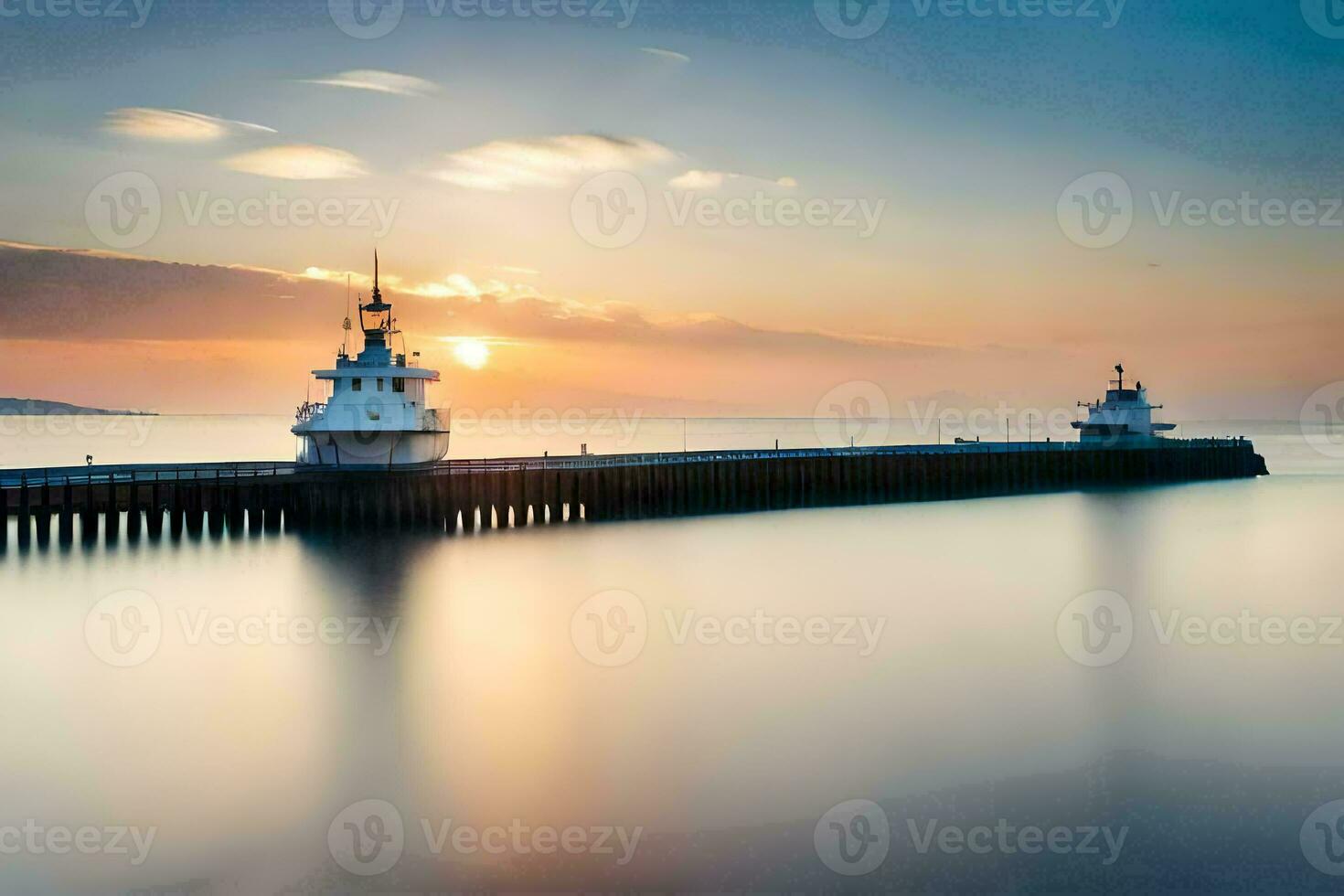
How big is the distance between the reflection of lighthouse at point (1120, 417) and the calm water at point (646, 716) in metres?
36.6

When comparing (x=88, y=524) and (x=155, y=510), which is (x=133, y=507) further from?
(x=88, y=524)

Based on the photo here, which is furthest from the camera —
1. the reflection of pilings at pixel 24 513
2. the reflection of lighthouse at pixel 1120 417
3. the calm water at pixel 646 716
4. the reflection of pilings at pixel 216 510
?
the reflection of lighthouse at pixel 1120 417

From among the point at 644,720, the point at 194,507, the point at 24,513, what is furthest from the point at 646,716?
the point at 24,513

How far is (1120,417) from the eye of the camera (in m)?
68.2

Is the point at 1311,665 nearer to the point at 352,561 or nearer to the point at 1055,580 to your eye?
the point at 1055,580

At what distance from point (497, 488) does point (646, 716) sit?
70.9ft

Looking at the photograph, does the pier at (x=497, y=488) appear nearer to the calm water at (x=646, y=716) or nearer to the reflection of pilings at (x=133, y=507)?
the reflection of pilings at (x=133, y=507)

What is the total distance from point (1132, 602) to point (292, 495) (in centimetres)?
2616

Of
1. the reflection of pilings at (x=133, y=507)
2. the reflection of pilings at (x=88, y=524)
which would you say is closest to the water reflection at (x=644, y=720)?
the reflection of pilings at (x=133, y=507)

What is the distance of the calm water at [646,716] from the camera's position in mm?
11523

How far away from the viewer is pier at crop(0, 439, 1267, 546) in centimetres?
3228

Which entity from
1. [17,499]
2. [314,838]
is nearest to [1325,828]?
[314,838]

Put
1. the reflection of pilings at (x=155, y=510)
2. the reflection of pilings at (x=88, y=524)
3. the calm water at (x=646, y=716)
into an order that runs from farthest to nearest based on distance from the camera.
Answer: the reflection of pilings at (x=155, y=510) < the reflection of pilings at (x=88, y=524) < the calm water at (x=646, y=716)

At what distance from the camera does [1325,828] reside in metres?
12.2
